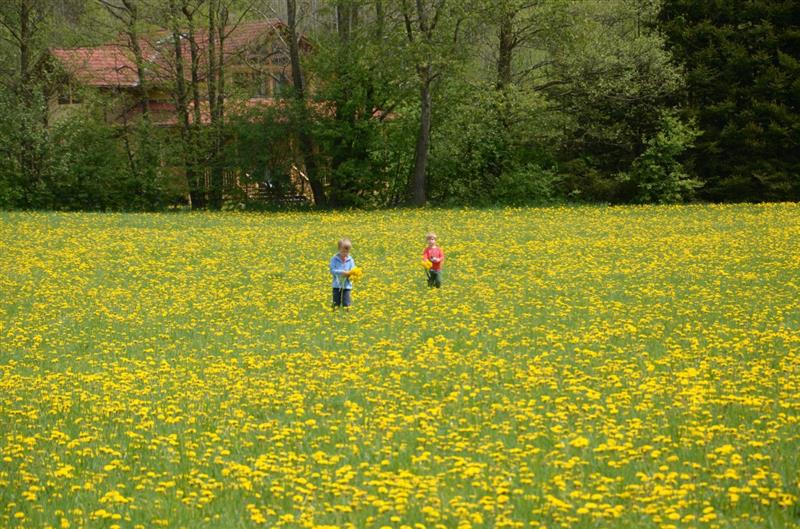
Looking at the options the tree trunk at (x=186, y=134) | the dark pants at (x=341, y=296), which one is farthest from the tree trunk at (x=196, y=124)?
the dark pants at (x=341, y=296)

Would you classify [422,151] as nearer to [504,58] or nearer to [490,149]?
[490,149]

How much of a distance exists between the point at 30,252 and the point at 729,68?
28.7 metres

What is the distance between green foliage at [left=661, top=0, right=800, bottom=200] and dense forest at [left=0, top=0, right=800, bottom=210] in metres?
0.08

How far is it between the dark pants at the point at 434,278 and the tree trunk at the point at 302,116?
25.2 m

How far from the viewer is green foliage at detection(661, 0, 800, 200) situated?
4012 centimetres

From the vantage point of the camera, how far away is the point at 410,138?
1719 inches

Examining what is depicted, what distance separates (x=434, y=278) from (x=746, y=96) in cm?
2727

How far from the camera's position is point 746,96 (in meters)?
40.8

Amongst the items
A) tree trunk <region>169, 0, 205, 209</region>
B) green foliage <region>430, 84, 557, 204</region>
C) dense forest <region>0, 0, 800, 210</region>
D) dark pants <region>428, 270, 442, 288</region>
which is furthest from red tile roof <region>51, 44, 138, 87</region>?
dark pants <region>428, 270, 442, 288</region>

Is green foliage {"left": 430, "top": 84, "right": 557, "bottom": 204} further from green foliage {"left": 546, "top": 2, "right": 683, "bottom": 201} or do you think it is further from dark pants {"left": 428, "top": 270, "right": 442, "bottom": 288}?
dark pants {"left": 428, "top": 270, "right": 442, "bottom": 288}

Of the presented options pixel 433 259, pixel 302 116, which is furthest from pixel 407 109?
pixel 433 259

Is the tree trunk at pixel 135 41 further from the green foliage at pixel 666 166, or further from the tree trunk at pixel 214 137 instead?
the green foliage at pixel 666 166

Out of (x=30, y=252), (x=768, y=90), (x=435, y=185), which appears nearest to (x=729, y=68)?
(x=768, y=90)

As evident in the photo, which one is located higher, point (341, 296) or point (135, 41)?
point (135, 41)
